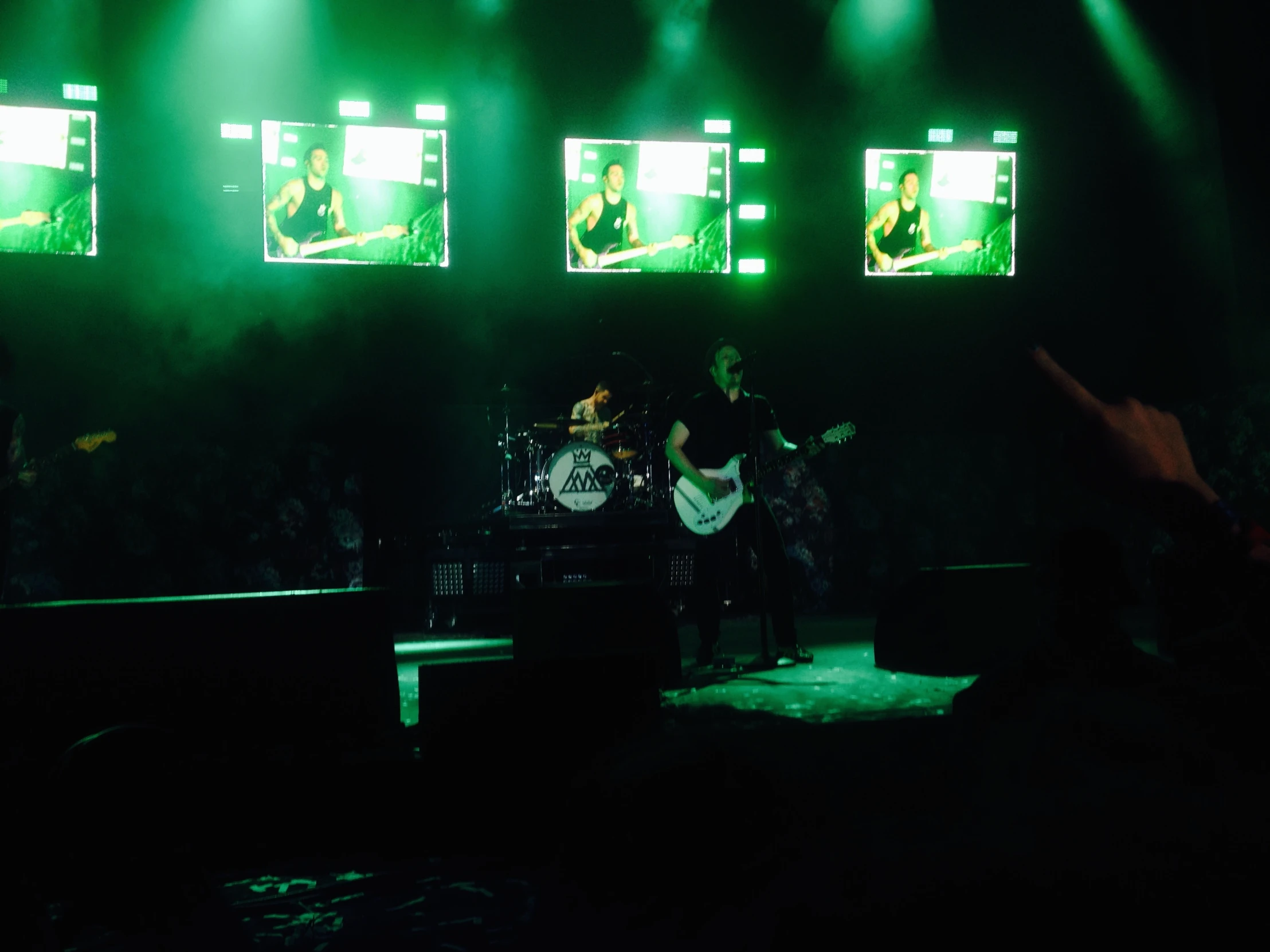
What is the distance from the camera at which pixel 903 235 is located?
9.05m

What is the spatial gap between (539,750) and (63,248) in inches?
291

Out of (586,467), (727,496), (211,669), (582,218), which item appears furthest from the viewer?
(582,218)

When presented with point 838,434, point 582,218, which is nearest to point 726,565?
point 838,434

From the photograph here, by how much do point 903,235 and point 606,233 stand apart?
2795 millimetres

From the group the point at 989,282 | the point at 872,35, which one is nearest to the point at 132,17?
the point at 872,35

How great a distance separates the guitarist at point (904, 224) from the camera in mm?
9023

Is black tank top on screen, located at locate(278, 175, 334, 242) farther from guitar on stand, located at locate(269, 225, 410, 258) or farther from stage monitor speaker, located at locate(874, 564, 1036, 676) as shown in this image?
stage monitor speaker, located at locate(874, 564, 1036, 676)

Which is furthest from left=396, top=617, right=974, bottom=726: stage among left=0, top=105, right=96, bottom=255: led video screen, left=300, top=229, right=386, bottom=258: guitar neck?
left=0, top=105, right=96, bottom=255: led video screen

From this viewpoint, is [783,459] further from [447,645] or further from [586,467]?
[447,645]

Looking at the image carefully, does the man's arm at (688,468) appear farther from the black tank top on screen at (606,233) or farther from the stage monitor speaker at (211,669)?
the black tank top on screen at (606,233)

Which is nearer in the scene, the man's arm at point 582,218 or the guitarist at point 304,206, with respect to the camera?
the guitarist at point 304,206

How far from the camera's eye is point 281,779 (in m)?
2.46

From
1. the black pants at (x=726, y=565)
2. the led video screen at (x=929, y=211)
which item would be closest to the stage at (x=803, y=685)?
the black pants at (x=726, y=565)

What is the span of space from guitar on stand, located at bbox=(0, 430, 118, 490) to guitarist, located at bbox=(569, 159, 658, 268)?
4.05 metres
